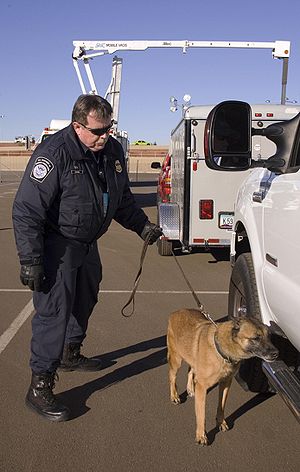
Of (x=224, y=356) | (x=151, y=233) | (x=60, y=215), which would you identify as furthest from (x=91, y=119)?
(x=224, y=356)

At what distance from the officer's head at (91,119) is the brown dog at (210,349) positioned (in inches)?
54.4

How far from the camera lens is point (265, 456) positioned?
10.5 feet

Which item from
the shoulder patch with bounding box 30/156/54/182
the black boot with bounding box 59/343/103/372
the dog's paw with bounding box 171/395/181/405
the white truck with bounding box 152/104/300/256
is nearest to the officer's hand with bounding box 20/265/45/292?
the shoulder patch with bounding box 30/156/54/182

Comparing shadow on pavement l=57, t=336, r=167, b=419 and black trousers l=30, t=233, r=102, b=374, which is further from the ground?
black trousers l=30, t=233, r=102, b=374

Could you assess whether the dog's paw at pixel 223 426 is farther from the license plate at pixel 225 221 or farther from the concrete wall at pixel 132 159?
the concrete wall at pixel 132 159

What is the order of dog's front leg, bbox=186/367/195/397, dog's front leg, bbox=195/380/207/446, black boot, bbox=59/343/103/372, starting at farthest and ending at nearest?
black boot, bbox=59/343/103/372 < dog's front leg, bbox=186/367/195/397 < dog's front leg, bbox=195/380/207/446

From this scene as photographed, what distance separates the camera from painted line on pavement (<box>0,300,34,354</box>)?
16.7ft

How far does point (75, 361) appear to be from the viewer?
173 inches

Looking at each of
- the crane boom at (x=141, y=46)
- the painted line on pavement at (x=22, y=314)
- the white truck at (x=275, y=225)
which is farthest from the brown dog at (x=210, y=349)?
the crane boom at (x=141, y=46)

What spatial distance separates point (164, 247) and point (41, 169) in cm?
631

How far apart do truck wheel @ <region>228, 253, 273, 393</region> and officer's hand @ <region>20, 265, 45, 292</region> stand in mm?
1392

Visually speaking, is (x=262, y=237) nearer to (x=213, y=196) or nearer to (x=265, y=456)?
(x=265, y=456)

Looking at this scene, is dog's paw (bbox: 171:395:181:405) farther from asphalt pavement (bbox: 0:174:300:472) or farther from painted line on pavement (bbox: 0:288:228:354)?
painted line on pavement (bbox: 0:288:228:354)

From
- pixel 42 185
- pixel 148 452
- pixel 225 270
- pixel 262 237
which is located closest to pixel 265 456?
pixel 148 452
